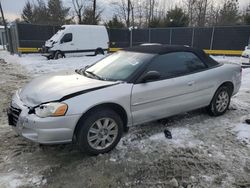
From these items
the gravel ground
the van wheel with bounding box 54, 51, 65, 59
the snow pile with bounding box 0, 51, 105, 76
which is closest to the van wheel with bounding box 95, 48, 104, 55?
the van wheel with bounding box 54, 51, 65, 59

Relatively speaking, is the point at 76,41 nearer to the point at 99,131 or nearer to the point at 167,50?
the point at 167,50

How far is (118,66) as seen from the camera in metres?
4.09

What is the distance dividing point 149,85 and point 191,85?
3.22 feet

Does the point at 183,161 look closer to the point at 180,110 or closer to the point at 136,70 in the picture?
the point at 180,110

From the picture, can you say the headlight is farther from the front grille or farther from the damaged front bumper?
the front grille

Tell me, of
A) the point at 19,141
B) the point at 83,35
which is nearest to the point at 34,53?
the point at 83,35

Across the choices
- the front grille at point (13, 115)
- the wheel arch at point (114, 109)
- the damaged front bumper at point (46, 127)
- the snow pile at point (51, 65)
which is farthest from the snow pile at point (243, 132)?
the snow pile at point (51, 65)

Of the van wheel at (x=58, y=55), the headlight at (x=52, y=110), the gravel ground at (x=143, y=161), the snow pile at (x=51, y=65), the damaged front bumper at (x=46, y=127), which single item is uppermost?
the headlight at (x=52, y=110)

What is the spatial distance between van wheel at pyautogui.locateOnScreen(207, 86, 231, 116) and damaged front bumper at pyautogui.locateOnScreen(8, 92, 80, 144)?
9.81ft

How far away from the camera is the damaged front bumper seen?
119 inches

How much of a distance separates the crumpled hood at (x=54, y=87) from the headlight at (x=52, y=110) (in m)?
0.10

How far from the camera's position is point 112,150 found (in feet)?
11.7

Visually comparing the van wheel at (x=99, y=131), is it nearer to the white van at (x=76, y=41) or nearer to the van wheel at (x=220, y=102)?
the van wheel at (x=220, y=102)

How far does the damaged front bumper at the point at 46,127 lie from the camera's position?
3.02 meters
